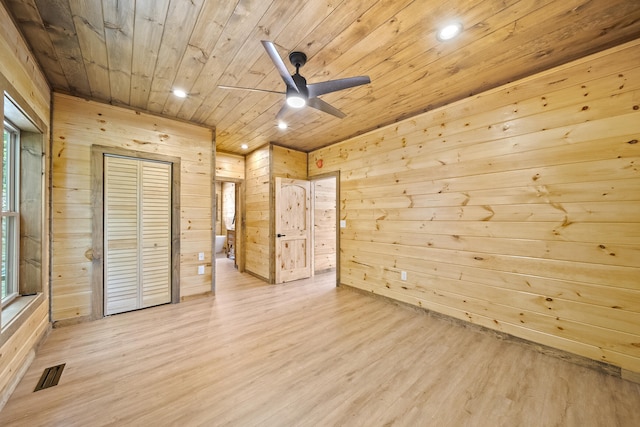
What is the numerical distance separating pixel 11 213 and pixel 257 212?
3.18 m

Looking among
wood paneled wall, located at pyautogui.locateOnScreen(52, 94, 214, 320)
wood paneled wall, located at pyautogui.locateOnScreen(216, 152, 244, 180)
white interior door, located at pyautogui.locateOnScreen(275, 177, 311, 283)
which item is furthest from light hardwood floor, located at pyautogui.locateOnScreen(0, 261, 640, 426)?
wood paneled wall, located at pyautogui.locateOnScreen(216, 152, 244, 180)

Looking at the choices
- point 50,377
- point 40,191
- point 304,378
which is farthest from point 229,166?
Result: point 304,378

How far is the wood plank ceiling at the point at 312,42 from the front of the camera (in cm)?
162

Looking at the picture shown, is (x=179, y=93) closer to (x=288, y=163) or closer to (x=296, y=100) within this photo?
(x=296, y=100)

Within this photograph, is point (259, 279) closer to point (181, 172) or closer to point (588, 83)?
point (181, 172)

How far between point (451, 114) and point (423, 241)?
5.20 ft

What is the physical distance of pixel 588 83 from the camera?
2061 millimetres

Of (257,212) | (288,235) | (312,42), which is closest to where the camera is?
(312,42)

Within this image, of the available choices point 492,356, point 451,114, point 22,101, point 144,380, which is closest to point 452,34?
point 451,114

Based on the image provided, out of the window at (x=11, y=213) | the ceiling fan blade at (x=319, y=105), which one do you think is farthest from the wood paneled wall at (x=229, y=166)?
the ceiling fan blade at (x=319, y=105)

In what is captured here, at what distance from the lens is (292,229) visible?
4.73 metres

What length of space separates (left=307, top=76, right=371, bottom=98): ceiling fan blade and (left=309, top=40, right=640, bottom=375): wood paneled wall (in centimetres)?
158

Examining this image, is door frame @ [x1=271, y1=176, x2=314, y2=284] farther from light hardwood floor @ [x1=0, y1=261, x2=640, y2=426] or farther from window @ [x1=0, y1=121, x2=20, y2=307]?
window @ [x1=0, y1=121, x2=20, y2=307]

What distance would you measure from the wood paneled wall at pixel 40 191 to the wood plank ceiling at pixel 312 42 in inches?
5.8
